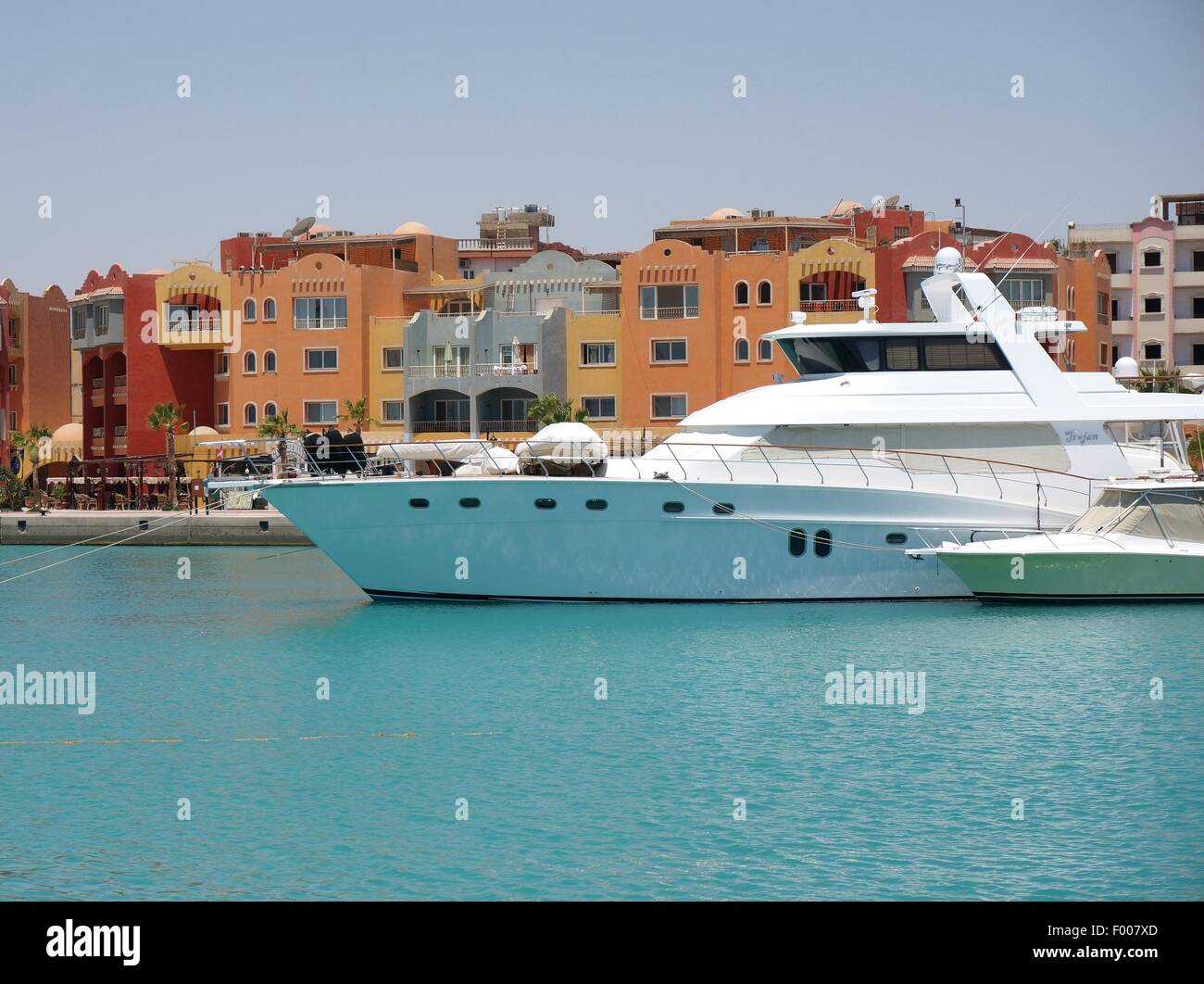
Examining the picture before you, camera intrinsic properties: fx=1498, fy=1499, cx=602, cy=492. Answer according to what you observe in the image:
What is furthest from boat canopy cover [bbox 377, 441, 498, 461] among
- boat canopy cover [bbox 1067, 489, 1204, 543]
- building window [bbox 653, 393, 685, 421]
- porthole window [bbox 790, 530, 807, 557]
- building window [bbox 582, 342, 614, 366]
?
building window [bbox 582, 342, 614, 366]

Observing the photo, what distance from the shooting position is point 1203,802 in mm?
13719

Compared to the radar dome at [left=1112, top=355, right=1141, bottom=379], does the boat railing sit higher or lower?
lower

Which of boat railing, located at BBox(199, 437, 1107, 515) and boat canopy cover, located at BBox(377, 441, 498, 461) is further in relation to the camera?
boat canopy cover, located at BBox(377, 441, 498, 461)

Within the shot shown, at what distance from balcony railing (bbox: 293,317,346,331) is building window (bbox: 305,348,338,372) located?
3.01ft

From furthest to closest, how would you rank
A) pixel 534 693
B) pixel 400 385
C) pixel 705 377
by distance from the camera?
1. pixel 400 385
2. pixel 705 377
3. pixel 534 693

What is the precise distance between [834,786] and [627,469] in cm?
1233

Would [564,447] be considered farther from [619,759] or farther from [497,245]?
[497,245]

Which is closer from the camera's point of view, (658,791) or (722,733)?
(658,791)

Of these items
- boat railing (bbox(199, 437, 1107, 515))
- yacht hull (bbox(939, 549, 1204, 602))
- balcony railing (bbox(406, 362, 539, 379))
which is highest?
balcony railing (bbox(406, 362, 539, 379))

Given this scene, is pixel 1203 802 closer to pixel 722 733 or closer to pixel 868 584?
pixel 722 733

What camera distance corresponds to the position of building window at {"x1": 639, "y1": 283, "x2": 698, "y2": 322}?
186 feet

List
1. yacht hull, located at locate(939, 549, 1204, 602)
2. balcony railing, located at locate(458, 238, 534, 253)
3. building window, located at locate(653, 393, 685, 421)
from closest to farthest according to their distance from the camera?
yacht hull, located at locate(939, 549, 1204, 602)
building window, located at locate(653, 393, 685, 421)
balcony railing, located at locate(458, 238, 534, 253)

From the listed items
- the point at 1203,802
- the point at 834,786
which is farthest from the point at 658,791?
the point at 1203,802

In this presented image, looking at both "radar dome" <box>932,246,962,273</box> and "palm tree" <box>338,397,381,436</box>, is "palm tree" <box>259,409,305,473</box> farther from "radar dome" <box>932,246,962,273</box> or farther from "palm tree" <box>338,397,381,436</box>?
"radar dome" <box>932,246,962,273</box>
